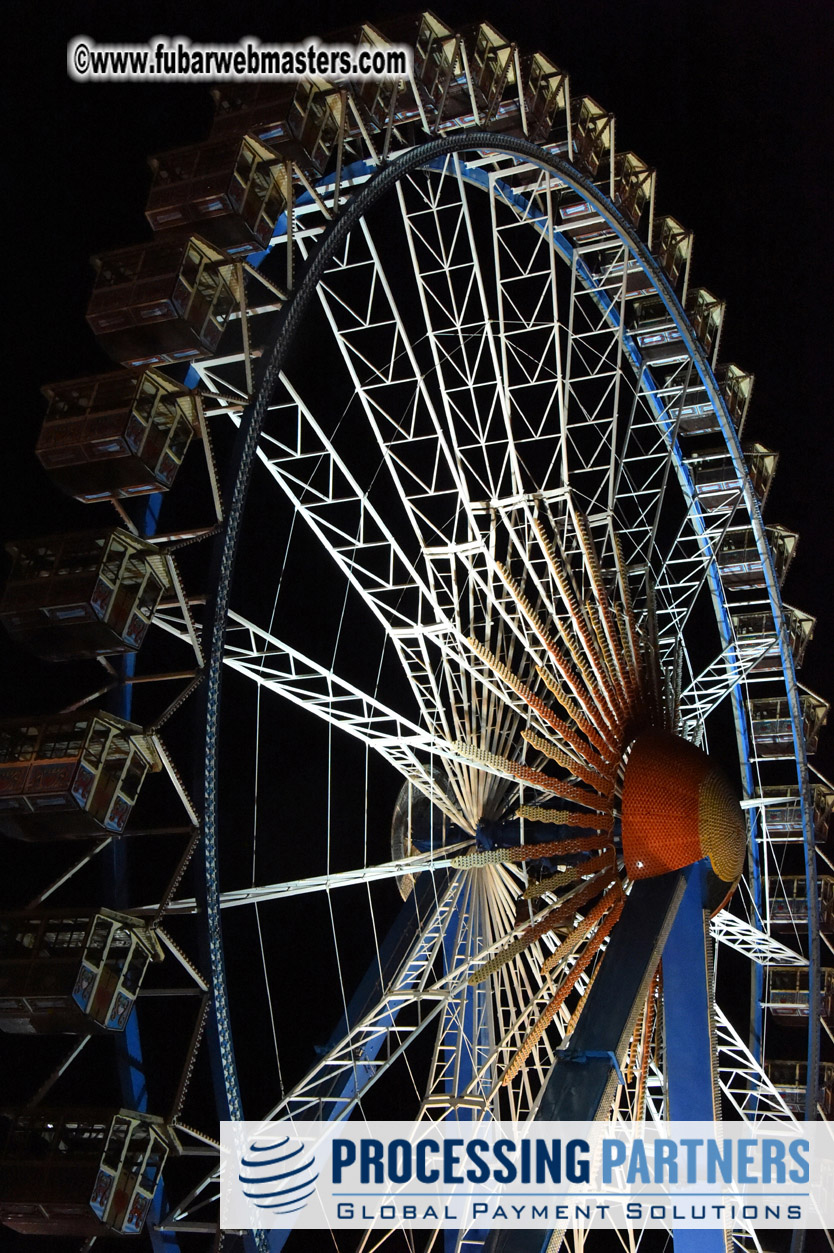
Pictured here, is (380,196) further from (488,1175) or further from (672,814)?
(488,1175)

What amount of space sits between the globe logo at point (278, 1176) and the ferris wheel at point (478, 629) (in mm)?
376

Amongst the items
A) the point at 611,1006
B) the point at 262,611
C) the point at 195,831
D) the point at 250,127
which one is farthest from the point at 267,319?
the point at 262,611

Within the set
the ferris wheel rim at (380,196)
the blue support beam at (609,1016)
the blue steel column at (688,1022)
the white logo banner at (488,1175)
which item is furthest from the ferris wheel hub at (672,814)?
the ferris wheel rim at (380,196)

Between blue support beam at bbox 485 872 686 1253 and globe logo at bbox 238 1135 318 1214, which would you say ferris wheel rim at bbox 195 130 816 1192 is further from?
blue support beam at bbox 485 872 686 1253

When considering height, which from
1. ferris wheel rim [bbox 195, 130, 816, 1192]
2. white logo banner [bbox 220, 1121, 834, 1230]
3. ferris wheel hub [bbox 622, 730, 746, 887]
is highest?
ferris wheel rim [bbox 195, 130, 816, 1192]

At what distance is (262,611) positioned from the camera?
23.6m

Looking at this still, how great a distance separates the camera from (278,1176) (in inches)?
405

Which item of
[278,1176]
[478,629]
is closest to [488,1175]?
[278,1176]

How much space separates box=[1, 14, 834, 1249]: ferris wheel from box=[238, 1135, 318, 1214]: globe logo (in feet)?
1.23

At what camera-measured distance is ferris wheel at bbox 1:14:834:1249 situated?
441 inches

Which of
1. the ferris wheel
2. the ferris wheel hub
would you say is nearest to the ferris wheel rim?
the ferris wheel

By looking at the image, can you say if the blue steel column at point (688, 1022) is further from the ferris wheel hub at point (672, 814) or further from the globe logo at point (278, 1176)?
the globe logo at point (278, 1176)

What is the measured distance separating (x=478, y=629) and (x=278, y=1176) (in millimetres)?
9021

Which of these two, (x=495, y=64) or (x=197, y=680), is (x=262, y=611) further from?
(x=197, y=680)
